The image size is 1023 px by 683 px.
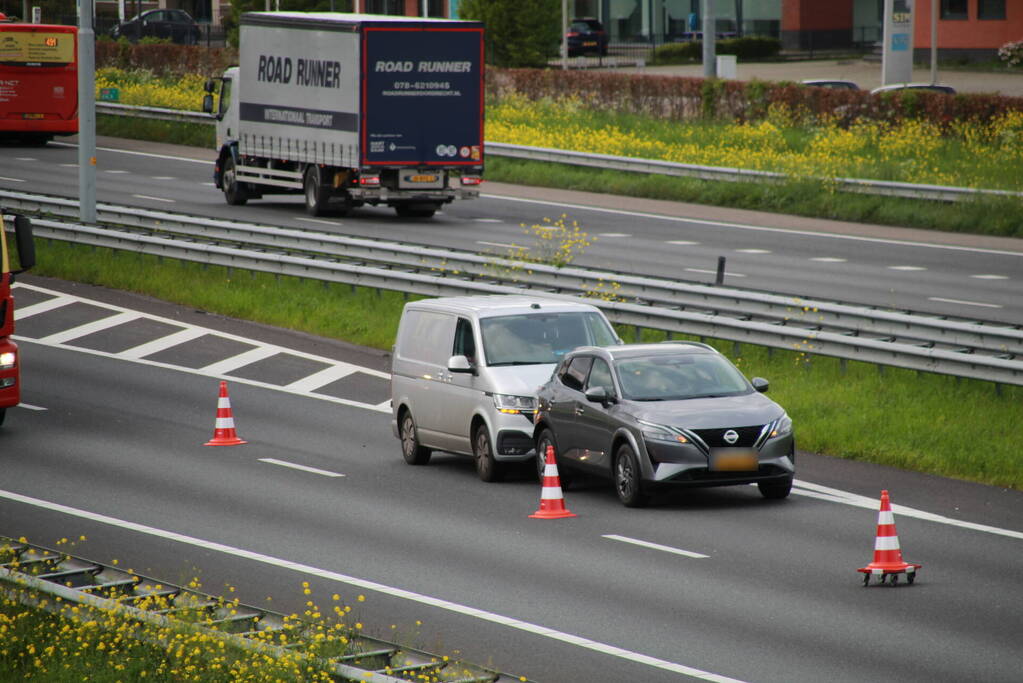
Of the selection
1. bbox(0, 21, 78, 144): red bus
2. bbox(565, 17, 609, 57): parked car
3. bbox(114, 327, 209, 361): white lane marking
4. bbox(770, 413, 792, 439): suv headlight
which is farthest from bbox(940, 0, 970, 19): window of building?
bbox(770, 413, 792, 439): suv headlight

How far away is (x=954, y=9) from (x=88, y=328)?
190 ft

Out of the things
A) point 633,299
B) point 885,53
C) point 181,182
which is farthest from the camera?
point 885,53

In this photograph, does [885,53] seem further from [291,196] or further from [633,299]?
[633,299]

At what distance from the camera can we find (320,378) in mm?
23641

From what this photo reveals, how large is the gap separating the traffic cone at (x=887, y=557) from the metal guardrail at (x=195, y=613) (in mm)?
3900

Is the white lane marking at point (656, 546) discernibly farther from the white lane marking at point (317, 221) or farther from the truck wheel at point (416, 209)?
the truck wheel at point (416, 209)

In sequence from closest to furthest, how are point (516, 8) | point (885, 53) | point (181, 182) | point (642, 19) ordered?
point (181, 182) → point (885, 53) → point (516, 8) → point (642, 19)

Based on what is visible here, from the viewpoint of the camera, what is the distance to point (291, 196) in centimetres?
4509

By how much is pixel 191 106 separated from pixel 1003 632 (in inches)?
1950

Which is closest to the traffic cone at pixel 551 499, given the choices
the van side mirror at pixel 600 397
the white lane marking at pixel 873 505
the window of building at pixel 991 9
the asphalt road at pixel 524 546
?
the asphalt road at pixel 524 546

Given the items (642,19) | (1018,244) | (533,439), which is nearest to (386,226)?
(1018,244)

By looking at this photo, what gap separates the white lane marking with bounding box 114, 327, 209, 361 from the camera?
2528 cm

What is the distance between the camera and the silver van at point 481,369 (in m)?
17.4

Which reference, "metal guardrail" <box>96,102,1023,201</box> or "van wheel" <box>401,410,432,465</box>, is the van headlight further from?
"metal guardrail" <box>96,102,1023,201</box>
